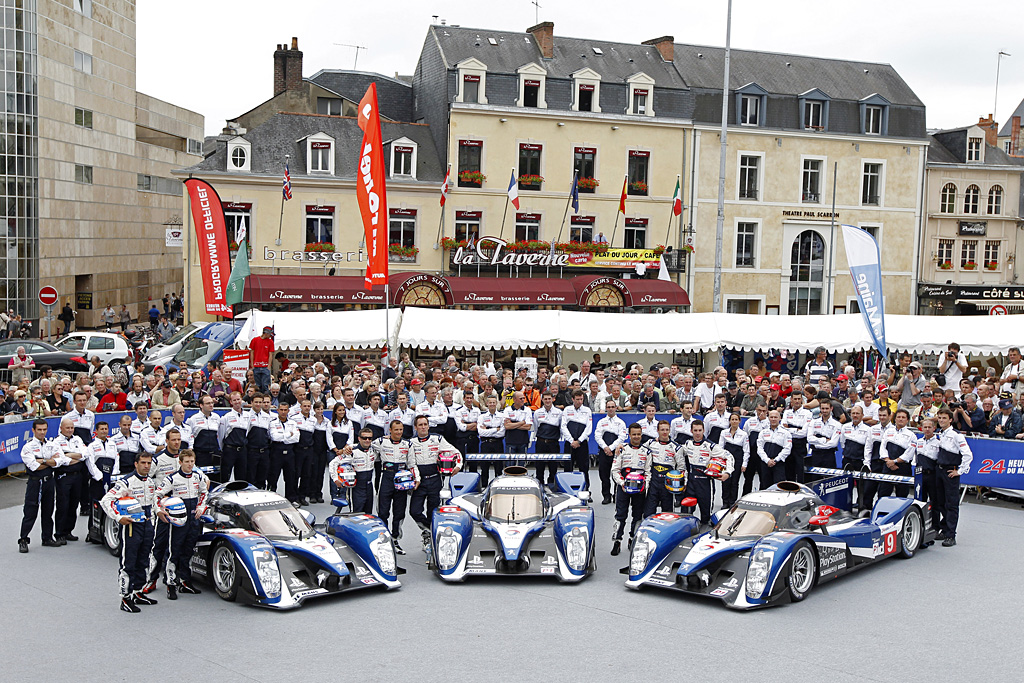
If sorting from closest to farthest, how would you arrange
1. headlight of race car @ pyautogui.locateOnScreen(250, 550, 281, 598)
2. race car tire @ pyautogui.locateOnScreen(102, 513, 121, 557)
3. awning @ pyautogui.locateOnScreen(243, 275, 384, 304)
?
headlight of race car @ pyautogui.locateOnScreen(250, 550, 281, 598) < race car tire @ pyautogui.locateOnScreen(102, 513, 121, 557) < awning @ pyautogui.locateOnScreen(243, 275, 384, 304)

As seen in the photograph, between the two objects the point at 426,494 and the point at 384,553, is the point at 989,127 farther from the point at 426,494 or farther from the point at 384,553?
the point at 384,553

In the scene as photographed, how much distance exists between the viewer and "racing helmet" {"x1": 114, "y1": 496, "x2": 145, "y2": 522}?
1142 cm

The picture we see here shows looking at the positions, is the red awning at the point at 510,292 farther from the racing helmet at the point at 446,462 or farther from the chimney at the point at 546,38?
the racing helmet at the point at 446,462

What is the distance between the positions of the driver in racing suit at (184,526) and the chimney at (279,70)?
32295mm

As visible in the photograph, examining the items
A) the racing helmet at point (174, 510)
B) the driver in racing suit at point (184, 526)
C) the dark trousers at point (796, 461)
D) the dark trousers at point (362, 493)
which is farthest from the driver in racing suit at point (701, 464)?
the racing helmet at point (174, 510)

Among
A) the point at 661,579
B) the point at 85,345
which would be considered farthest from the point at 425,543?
the point at 85,345

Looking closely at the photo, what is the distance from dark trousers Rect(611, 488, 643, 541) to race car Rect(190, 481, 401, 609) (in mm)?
3706

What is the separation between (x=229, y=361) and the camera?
24.1 meters

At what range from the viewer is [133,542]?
1152cm

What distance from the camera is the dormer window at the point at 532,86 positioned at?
121 feet

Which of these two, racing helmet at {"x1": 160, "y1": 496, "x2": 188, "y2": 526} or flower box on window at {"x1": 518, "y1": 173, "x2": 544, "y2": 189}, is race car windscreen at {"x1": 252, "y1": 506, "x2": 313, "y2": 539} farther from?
flower box on window at {"x1": 518, "y1": 173, "x2": 544, "y2": 189}

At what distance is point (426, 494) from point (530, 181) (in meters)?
24.1

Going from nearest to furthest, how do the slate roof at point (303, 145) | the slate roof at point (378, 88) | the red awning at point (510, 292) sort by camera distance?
the red awning at point (510, 292) < the slate roof at point (303, 145) < the slate roof at point (378, 88)

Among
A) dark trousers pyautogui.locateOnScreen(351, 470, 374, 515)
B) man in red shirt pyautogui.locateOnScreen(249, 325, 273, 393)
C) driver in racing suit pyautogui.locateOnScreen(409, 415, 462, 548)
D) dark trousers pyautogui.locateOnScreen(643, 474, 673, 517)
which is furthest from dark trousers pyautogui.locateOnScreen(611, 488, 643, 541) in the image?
man in red shirt pyautogui.locateOnScreen(249, 325, 273, 393)
